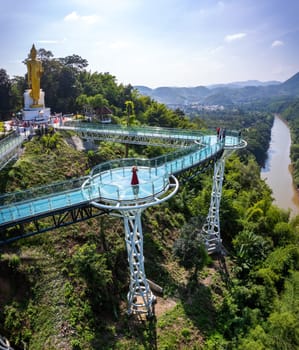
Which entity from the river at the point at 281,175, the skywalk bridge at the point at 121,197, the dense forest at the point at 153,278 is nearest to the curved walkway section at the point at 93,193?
the skywalk bridge at the point at 121,197

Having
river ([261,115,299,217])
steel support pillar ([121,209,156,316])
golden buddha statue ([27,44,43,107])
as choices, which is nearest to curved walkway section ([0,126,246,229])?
steel support pillar ([121,209,156,316])

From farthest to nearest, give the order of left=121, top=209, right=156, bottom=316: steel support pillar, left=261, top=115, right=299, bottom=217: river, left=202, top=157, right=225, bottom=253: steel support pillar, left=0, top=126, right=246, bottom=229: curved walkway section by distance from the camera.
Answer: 1. left=261, top=115, right=299, bottom=217: river
2. left=202, top=157, right=225, bottom=253: steel support pillar
3. left=121, top=209, right=156, bottom=316: steel support pillar
4. left=0, top=126, right=246, bottom=229: curved walkway section

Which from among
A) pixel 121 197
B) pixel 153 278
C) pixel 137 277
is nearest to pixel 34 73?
pixel 121 197

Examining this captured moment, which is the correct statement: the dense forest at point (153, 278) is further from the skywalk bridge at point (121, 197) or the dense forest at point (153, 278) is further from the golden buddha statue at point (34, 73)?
the golden buddha statue at point (34, 73)

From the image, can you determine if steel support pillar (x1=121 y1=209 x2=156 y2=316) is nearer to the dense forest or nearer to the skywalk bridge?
the skywalk bridge

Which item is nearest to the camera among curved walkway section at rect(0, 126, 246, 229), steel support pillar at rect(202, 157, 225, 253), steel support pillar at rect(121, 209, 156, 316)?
curved walkway section at rect(0, 126, 246, 229)

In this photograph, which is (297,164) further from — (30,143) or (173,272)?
(30,143)
